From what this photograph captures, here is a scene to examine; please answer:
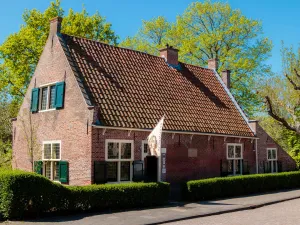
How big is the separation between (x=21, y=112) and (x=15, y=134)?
51.0 inches

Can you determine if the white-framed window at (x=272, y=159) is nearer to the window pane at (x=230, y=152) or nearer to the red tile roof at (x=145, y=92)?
the red tile roof at (x=145, y=92)

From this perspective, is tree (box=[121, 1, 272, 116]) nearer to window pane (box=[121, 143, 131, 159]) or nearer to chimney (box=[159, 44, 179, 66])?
chimney (box=[159, 44, 179, 66])

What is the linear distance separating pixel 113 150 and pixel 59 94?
3772 mm

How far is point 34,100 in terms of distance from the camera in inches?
744

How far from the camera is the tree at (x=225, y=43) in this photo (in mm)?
33344

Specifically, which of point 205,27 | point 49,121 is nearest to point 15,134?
point 49,121

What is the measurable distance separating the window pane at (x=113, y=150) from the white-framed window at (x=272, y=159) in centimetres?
1190

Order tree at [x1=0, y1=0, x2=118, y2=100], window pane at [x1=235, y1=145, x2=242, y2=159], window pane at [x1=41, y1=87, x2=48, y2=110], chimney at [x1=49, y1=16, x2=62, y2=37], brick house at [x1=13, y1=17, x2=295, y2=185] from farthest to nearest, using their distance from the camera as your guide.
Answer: tree at [x1=0, y1=0, x2=118, y2=100] < window pane at [x1=235, y1=145, x2=242, y2=159] < window pane at [x1=41, y1=87, x2=48, y2=110] < chimney at [x1=49, y1=16, x2=62, y2=37] < brick house at [x1=13, y1=17, x2=295, y2=185]

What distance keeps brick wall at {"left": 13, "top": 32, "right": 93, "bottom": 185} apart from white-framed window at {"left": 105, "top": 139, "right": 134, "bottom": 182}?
948 mm

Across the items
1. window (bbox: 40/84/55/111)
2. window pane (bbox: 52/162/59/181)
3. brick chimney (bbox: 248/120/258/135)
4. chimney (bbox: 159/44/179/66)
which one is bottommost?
window pane (bbox: 52/162/59/181)

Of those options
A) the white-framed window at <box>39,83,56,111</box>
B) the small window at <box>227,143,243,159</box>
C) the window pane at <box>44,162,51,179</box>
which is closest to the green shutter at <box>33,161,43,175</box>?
the window pane at <box>44,162,51,179</box>

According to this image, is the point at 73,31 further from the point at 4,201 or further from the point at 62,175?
the point at 4,201

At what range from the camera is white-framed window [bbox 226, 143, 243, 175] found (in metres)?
21.1

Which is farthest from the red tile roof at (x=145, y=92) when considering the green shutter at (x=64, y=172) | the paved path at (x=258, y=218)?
the paved path at (x=258, y=218)
